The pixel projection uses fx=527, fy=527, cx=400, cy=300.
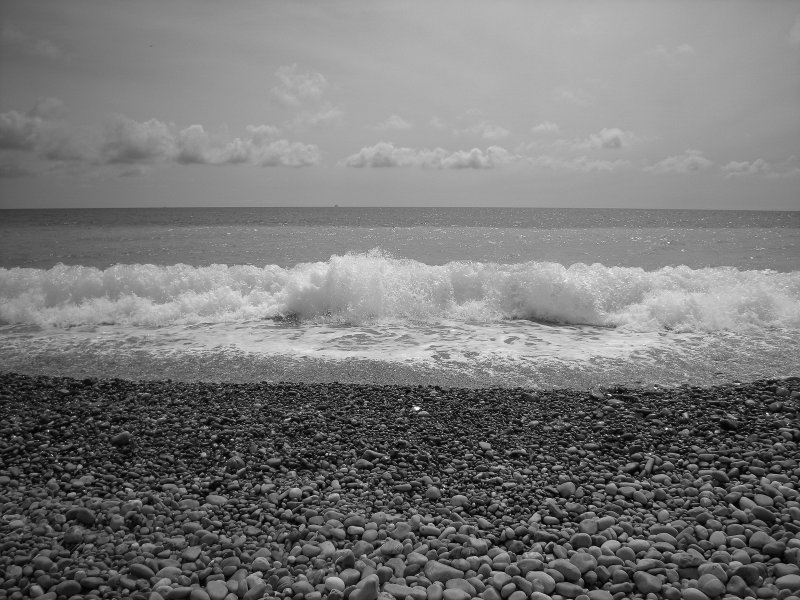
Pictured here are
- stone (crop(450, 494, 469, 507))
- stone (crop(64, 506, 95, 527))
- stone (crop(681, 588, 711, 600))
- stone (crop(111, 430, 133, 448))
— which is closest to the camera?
stone (crop(681, 588, 711, 600))

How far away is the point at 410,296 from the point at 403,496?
8.06 metres

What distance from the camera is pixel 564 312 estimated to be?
11.3 m

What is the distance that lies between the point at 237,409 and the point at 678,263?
20.1 metres

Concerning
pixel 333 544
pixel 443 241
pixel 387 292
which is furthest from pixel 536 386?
pixel 443 241

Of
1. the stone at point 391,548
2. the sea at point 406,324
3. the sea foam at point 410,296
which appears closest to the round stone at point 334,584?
the stone at point 391,548

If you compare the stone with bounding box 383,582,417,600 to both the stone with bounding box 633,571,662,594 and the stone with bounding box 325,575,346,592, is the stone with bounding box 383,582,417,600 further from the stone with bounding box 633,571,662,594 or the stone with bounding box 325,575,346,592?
the stone with bounding box 633,571,662,594

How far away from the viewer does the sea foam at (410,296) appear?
1080cm

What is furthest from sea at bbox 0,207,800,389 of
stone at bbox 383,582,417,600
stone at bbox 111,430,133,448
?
stone at bbox 383,582,417,600

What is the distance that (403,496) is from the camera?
397 centimetres

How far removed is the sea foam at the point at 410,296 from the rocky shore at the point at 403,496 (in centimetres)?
507

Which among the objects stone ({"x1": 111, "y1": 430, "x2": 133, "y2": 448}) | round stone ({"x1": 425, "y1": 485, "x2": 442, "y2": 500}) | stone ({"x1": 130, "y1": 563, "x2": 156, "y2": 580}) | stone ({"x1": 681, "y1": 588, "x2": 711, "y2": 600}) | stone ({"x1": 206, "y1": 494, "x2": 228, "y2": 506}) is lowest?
stone ({"x1": 130, "y1": 563, "x2": 156, "y2": 580})

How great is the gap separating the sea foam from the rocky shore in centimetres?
507

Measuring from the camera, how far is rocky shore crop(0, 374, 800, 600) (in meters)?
3.08

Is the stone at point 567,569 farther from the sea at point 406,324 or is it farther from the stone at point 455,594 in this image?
the sea at point 406,324
